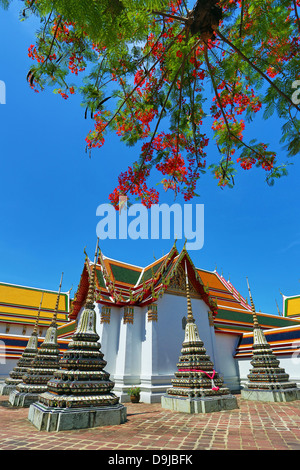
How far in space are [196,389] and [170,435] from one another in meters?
2.98

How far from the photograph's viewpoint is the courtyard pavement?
3.64 m

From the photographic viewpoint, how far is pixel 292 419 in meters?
5.77

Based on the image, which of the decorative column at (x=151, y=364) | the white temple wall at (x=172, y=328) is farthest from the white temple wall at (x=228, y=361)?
the decorative column at (x=151, y=364)

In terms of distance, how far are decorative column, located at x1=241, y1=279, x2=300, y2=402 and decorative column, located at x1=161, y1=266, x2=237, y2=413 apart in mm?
2894

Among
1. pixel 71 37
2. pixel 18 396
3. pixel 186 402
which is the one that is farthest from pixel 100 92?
pixel 18 396

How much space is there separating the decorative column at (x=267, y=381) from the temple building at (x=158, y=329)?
7.11 ft

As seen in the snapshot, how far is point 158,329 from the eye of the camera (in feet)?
36.1

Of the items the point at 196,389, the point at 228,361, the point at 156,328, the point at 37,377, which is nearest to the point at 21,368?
the point at 37,377

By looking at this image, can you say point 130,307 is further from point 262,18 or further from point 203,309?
point 262,18

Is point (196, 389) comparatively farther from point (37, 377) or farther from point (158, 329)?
point (37, 377)

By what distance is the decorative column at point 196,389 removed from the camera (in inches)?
265

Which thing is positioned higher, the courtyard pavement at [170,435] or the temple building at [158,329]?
the temple building at [158,329]

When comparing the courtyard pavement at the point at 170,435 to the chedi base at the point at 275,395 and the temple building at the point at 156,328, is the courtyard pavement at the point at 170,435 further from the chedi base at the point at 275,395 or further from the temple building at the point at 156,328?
the temple building at the point at 156,328

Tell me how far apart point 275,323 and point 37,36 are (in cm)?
2085
